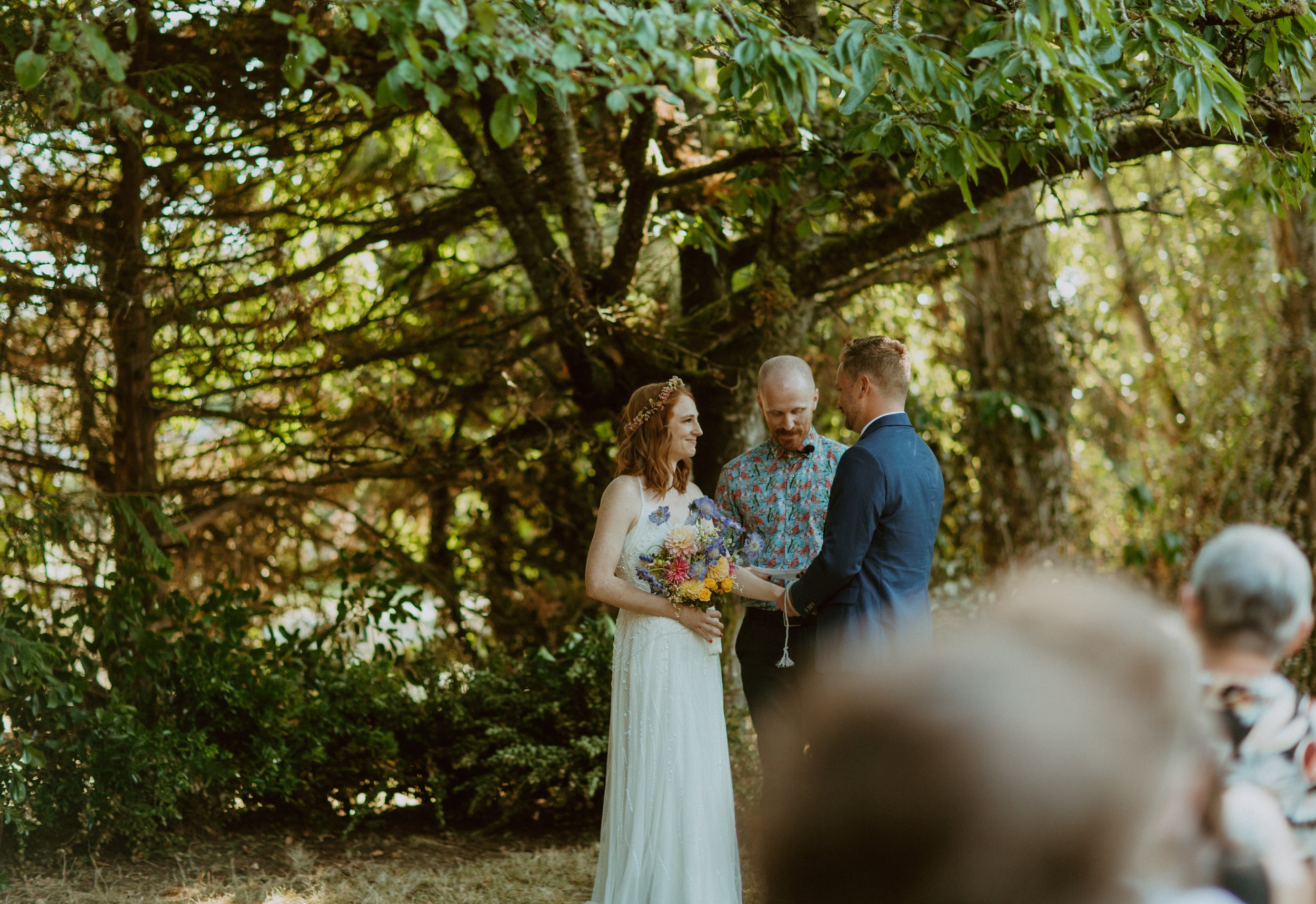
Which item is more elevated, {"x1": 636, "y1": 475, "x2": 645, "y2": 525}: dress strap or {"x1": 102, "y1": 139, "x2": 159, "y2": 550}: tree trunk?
{"x1": 102, "y1": 139, "x2": 159, "y2": 550}: tree trunk

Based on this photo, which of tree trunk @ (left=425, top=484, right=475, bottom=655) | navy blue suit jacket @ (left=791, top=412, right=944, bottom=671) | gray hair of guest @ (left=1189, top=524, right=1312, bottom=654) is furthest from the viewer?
tree trunk @ (left=425, top=484, right=475, bottom=655)

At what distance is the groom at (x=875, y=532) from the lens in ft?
11.3

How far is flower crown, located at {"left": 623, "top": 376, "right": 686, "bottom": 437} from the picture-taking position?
12.8 ft

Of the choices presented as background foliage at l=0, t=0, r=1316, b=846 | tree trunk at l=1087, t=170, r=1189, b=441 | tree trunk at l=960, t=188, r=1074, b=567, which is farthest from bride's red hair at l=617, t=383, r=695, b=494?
tree trunk at l=1087, t=170, r=1189, b=441

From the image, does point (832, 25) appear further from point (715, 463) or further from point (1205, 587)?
point (1205, 587)

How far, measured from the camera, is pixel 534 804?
18.4 ft

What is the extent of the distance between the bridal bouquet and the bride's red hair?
162 millimetres

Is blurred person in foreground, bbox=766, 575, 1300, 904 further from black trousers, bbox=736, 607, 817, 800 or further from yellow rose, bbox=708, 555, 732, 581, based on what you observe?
black trousers, bbox=736, 607, 817, 800

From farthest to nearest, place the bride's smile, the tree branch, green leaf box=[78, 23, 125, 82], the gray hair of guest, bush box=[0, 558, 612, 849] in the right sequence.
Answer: the tree branch, bush box=[0, 558, 612, 849], the bride's smile, green leaf box=[78, 23, 125, 82], the gray hair of guest

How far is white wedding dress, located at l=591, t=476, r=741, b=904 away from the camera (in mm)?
3664

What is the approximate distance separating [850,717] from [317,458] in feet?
18.1

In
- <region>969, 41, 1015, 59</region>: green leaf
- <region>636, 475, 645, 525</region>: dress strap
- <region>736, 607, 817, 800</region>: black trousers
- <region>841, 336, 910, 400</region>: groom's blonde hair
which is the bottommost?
<region>736, 607, 817, 800</region>: black trousers

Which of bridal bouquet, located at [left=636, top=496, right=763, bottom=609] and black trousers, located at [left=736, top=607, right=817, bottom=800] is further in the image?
black trousers, located at [left=736, top=607, right=817, bottom=800]

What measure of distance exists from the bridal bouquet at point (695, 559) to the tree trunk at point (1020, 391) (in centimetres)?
457
